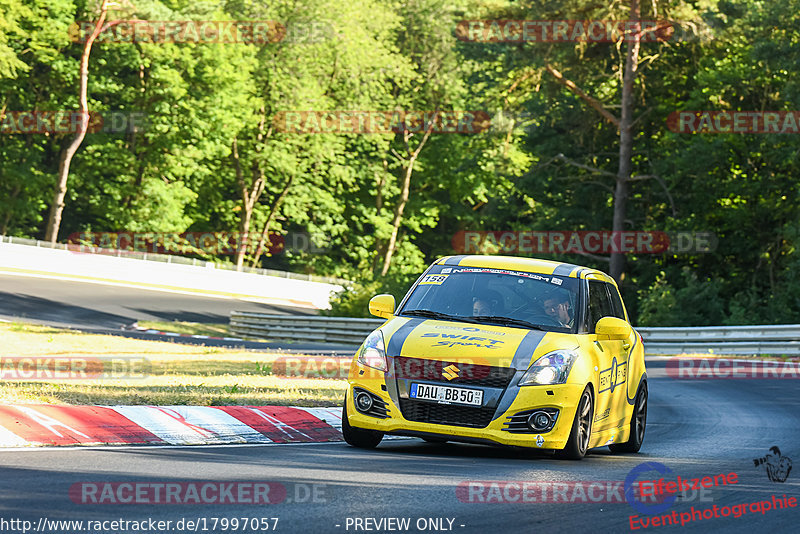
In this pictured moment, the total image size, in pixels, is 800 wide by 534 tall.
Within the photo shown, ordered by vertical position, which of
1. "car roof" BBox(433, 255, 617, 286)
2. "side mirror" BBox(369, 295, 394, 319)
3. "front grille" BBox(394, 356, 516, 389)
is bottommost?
"front grille" BBox(394, 356, 516, 389)

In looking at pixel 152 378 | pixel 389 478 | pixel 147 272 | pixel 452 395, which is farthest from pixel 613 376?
pixel 147 272

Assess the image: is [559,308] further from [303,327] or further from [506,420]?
[303,327]

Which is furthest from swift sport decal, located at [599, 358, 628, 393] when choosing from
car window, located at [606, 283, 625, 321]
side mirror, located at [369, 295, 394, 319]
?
side mirror, located at [369, 295, 394, 319]

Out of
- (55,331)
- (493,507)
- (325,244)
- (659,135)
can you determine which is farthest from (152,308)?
(493,507)

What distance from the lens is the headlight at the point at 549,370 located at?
904 cm

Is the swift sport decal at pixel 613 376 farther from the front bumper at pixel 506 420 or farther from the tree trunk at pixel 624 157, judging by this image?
the tree trunk at pixel 624 157

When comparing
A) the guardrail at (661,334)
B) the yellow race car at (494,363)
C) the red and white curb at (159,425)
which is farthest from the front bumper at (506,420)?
the guardrail at (661,334)

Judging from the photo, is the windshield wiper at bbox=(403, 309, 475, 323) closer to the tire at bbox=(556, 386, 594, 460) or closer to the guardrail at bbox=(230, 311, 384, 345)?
Answer: the tire at bbox=(556, 386, 594, 460)

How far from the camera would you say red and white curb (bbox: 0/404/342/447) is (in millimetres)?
8867

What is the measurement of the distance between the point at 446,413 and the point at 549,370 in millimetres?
913

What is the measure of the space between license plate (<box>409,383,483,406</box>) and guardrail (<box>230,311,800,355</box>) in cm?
1758

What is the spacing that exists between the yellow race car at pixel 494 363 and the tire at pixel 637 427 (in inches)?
11.4

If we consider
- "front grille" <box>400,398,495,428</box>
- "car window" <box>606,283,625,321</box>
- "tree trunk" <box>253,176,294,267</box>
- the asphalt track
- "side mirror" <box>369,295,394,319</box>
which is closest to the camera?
the asphalt track

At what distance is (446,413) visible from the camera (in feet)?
29.6
